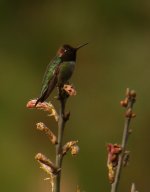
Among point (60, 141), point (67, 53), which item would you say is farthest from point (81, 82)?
point (60, 141)

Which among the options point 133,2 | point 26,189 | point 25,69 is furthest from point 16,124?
point 133,2

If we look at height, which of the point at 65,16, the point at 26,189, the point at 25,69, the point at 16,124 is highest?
the point at 65,16

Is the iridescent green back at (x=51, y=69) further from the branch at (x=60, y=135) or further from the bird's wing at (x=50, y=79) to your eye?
the branch at (x=60, y=135)

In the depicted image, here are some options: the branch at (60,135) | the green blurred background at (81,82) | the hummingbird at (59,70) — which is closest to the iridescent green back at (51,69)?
the hummingbird at (59,70)

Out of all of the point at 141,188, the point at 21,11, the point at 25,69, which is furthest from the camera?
the point at 21,11

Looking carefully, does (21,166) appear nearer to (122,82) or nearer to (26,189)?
(26,189)

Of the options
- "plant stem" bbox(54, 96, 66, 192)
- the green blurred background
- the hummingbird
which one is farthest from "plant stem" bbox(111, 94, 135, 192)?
the green blurred background
